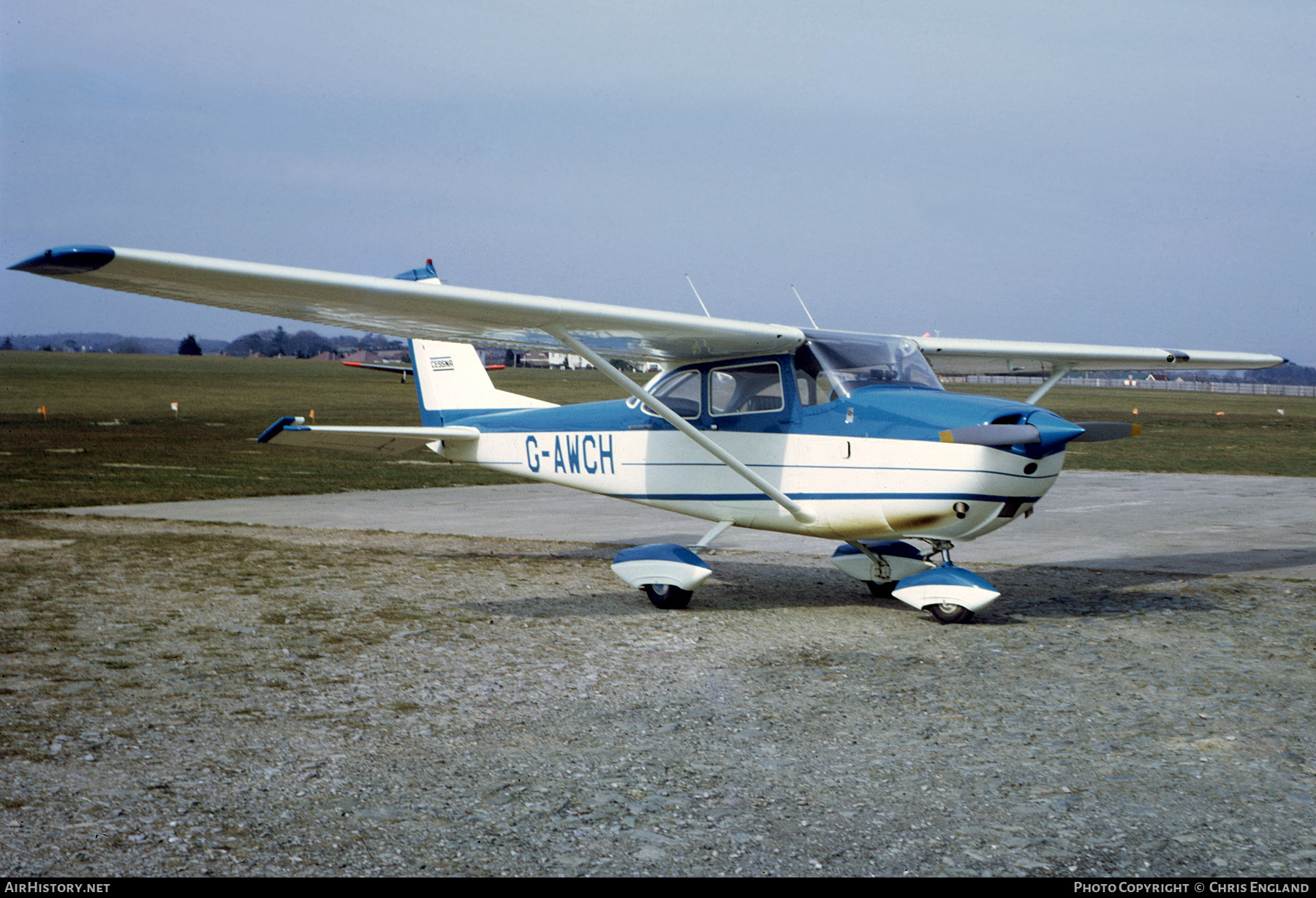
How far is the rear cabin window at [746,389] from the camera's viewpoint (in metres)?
8.42

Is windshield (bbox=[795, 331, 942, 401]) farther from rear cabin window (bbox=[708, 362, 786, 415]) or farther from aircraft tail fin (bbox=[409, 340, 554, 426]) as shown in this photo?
aircraft tail fin (bbox=[409, 340, 554, 426])

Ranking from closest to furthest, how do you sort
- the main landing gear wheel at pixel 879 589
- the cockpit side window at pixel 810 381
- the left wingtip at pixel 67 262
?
the left wingtip at pixel 67 262 → the cockpit side window at pixel 810 381 → the main landing gear wheel at pixel 879 589

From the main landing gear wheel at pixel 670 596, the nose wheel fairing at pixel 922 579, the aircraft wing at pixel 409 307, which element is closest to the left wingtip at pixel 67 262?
the aircraft wing at pixel 409 307

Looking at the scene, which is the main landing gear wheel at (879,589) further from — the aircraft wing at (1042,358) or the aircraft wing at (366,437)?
the aircraft wing at (366,437)

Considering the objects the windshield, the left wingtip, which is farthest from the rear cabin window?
the left wingtip

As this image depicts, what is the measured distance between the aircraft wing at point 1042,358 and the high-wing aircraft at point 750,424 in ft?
0.10

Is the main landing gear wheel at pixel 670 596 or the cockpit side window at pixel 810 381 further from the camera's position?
the main landing gear wheel at pixel 670 596

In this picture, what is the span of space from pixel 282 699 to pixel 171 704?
Result: 20.7 inches

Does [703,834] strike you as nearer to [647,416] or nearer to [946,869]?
[946,869]

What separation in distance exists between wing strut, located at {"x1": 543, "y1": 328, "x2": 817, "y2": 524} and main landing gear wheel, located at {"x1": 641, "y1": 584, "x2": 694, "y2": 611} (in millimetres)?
998

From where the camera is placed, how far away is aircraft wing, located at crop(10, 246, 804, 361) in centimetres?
568

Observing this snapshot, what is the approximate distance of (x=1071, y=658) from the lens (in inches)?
253

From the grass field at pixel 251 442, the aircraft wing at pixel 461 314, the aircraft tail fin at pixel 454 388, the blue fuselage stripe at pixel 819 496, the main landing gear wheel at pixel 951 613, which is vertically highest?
the aircraft wing at pixel 461 314

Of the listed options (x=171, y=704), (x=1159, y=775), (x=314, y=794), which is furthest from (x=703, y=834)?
(x=171, y=704)
